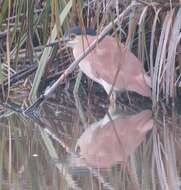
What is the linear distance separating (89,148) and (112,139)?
30 cm

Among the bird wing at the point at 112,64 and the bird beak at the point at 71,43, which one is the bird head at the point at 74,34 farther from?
the bird wing at the point at 112,64

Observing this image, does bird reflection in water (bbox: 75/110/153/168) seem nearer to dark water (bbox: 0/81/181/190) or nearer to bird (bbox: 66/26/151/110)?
dark water (bbox: 0/81/181/190)

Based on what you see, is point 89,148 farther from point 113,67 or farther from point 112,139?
point 113,67

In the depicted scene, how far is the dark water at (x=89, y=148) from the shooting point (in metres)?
4.85

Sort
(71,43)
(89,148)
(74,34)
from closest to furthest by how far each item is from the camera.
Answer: (89,148) → (74,34) → (71,43)

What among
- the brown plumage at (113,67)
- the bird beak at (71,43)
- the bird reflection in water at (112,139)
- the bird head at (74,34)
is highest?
the bird head at (74,34)

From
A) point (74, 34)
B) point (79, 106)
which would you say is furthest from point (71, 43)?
point (79, 106)

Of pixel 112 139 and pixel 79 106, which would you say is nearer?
pixel 112 139

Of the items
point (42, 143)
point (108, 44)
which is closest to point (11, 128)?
point (42, 143)

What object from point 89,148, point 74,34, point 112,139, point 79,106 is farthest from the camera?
point 74,34

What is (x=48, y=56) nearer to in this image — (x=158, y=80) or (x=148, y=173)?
(x=158, y=80)

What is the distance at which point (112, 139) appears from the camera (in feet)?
20.2

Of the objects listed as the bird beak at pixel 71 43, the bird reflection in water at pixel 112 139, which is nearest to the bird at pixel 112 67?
the bird beak at pixel 71 43

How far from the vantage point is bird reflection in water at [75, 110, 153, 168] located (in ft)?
18.1
